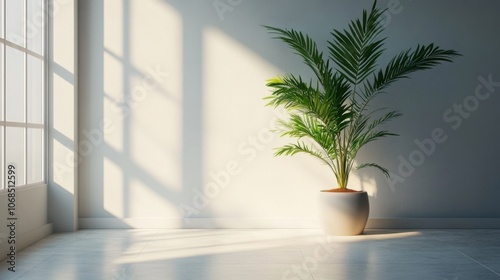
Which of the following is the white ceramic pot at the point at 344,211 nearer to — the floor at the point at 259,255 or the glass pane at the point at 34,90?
the floor at the point at 259,255

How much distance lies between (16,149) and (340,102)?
270 cm

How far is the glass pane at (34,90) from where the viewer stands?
17.7 feet

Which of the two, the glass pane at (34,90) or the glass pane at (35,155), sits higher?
the glass pane at (34,90)

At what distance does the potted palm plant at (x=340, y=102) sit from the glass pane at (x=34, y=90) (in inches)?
79.9

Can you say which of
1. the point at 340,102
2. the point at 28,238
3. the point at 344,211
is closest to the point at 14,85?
the point at 28,238

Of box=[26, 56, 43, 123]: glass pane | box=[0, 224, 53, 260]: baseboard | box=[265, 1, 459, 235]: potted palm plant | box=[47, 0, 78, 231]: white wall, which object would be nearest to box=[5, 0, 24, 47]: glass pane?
box=[26, 56, 43, 123]: glass pane

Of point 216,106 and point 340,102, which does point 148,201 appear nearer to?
point 216,106

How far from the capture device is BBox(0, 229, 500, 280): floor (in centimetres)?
407

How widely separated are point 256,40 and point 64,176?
2.18 meters

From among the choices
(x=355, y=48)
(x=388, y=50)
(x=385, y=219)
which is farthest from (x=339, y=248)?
(x=388, y=50)

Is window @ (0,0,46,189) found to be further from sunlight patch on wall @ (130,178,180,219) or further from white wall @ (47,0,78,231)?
sunlight patch on wall @ (130,178,180,219)

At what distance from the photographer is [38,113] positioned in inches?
223

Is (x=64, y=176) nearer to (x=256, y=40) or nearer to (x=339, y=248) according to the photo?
(x=256, y=40)

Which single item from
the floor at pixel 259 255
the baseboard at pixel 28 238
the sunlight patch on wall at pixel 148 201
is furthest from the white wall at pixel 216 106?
the baseboard at pixel 28 238
